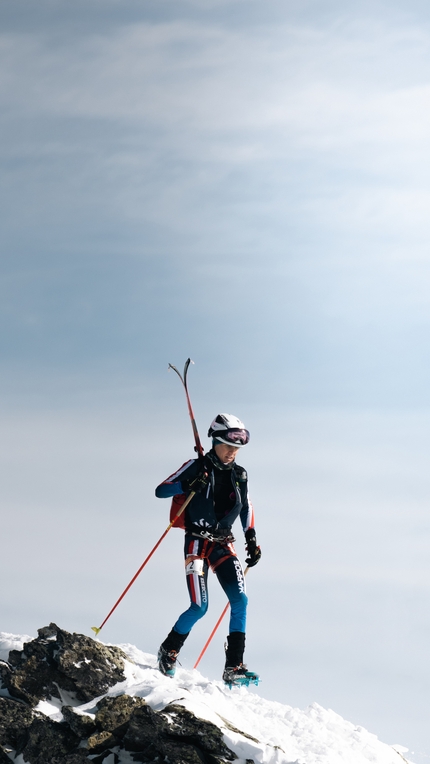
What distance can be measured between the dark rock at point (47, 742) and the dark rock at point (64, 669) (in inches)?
35.1

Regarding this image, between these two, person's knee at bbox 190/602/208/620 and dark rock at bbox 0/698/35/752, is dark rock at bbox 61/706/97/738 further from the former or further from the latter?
person's knee at bbox 190/602/208/620

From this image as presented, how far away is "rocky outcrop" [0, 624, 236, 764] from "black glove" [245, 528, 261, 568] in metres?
2.45

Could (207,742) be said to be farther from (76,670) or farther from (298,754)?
(76,670)

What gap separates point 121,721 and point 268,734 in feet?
7.24

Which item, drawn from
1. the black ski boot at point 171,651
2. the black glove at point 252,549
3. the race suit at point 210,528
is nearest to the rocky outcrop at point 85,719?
the black ski boot at point 171,651

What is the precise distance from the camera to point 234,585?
1080 centimetres

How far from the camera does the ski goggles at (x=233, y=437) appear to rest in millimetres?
10797

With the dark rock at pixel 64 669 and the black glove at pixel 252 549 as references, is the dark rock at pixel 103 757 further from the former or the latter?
the black glove at pixel 252 549

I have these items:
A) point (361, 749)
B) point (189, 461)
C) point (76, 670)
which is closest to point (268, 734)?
point (361, 749)

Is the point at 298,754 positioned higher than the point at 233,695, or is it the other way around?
the point at 233,695

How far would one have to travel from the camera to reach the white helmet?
425 inches

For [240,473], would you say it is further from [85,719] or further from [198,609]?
[85,719]

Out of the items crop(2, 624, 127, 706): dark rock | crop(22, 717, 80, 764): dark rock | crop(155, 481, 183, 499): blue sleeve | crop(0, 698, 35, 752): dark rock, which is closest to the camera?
crop(22, 717, 80, 764): dark rock

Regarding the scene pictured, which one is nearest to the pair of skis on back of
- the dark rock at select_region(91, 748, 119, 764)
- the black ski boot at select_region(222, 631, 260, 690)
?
the black ski boot at select_region(222, 631, 260, 690)
